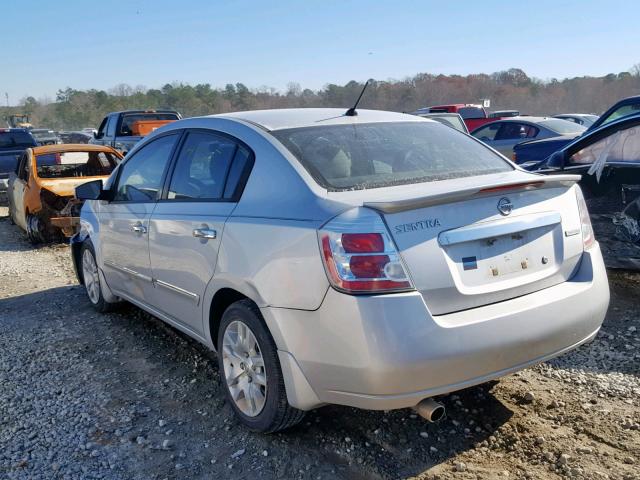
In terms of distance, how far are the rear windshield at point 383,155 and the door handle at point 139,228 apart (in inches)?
54.9

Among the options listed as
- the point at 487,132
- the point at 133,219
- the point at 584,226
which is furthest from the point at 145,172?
the point at 487,132

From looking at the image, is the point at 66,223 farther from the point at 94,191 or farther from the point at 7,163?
the point at 7,163

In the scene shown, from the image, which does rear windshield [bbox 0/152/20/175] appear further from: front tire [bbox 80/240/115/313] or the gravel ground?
the gravel ground

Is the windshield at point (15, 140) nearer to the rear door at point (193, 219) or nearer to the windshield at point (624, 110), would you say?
the rear door at point (193, 219)

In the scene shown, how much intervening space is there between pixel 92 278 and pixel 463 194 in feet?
13.2

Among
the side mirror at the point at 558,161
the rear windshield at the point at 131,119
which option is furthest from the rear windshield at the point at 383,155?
the rear windshield at the point at 131,119

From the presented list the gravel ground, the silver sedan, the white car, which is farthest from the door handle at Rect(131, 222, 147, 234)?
the silver sedan

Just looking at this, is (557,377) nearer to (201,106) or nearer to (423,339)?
(423,339)

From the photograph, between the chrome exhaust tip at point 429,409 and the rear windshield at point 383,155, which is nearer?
the chrome exhaust tip at point 429,409

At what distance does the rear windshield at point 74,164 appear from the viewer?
934cm

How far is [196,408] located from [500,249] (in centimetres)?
203

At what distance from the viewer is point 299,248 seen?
8.87ft

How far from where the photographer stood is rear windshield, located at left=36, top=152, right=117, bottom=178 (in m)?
9.34

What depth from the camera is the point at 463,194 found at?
8.85 feet
